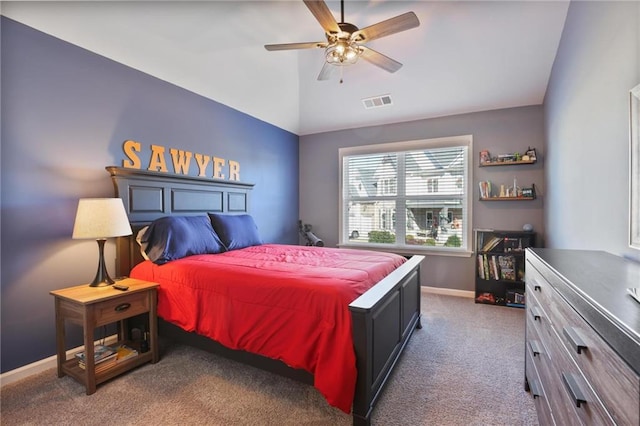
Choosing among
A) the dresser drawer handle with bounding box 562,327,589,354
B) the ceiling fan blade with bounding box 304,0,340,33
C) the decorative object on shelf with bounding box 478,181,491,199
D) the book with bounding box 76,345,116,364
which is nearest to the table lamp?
the book with bounding box 76,345,116,364

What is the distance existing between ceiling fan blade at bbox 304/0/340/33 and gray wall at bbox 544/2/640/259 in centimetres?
159

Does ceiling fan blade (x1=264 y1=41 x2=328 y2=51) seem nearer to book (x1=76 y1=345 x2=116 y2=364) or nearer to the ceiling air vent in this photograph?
the ceiling air vent

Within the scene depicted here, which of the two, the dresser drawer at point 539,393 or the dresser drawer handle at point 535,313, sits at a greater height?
the dresser drawer handle at point 535,313

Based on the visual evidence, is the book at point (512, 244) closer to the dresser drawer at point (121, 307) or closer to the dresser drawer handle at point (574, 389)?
the dresser drawer handle at point (574, 389)

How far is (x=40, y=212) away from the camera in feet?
7.30

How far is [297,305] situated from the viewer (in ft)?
5.77

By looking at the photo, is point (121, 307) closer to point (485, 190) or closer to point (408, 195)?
point (408, 195)

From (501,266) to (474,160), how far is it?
4.73 ft

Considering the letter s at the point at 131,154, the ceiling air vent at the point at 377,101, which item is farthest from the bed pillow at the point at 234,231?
the ceiling air vent at the point at 377,101

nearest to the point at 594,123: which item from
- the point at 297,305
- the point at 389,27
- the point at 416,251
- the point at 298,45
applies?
the point at 389,27

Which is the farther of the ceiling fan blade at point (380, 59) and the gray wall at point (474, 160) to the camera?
the gray wall at point (474, 160)

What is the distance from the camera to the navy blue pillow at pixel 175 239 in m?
2.51

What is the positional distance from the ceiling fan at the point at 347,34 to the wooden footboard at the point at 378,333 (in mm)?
1791

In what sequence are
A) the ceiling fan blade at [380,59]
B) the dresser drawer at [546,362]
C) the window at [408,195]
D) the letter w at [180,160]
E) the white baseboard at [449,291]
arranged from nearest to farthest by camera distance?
the dresser drawer at [546,362] < the ceiling fan blade at [380,59] < the letter w at [180,160] < the white baseboard at [449,291] < the window at [408,195]
